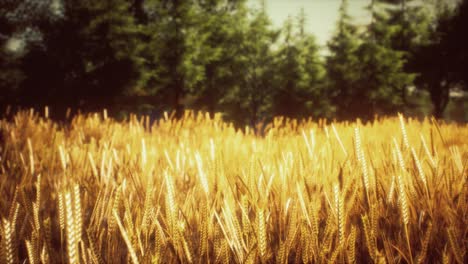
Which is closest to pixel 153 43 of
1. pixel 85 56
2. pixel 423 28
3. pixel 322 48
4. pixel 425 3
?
pixel 85 56

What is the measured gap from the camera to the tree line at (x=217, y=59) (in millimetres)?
14812

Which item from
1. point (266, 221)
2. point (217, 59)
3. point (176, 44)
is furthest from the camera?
point (217, 59)

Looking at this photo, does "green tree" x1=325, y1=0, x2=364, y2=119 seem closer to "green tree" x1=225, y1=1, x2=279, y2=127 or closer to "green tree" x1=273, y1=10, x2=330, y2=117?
"green tree" x1=273, y1=10, x2=330, y2=117

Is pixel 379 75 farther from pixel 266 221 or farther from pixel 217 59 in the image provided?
pixel 266 221

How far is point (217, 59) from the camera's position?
17922 mm

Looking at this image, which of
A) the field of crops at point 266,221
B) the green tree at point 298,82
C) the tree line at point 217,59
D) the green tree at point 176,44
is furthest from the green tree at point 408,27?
the field of crops at point 266,221

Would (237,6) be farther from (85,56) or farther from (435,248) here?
(435,248)

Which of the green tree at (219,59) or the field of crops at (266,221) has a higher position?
the green tree at (219,59)

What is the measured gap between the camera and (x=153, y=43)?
1502 centimetres

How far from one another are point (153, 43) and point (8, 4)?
9.32m

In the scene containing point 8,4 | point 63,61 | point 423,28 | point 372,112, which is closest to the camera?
point 63,61

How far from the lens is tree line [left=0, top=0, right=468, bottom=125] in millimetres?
14812

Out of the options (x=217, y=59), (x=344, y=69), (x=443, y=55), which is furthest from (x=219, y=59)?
(x=443, y=55)

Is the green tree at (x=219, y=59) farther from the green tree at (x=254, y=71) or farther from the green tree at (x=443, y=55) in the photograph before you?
the green tree at (x=443, y=55)
